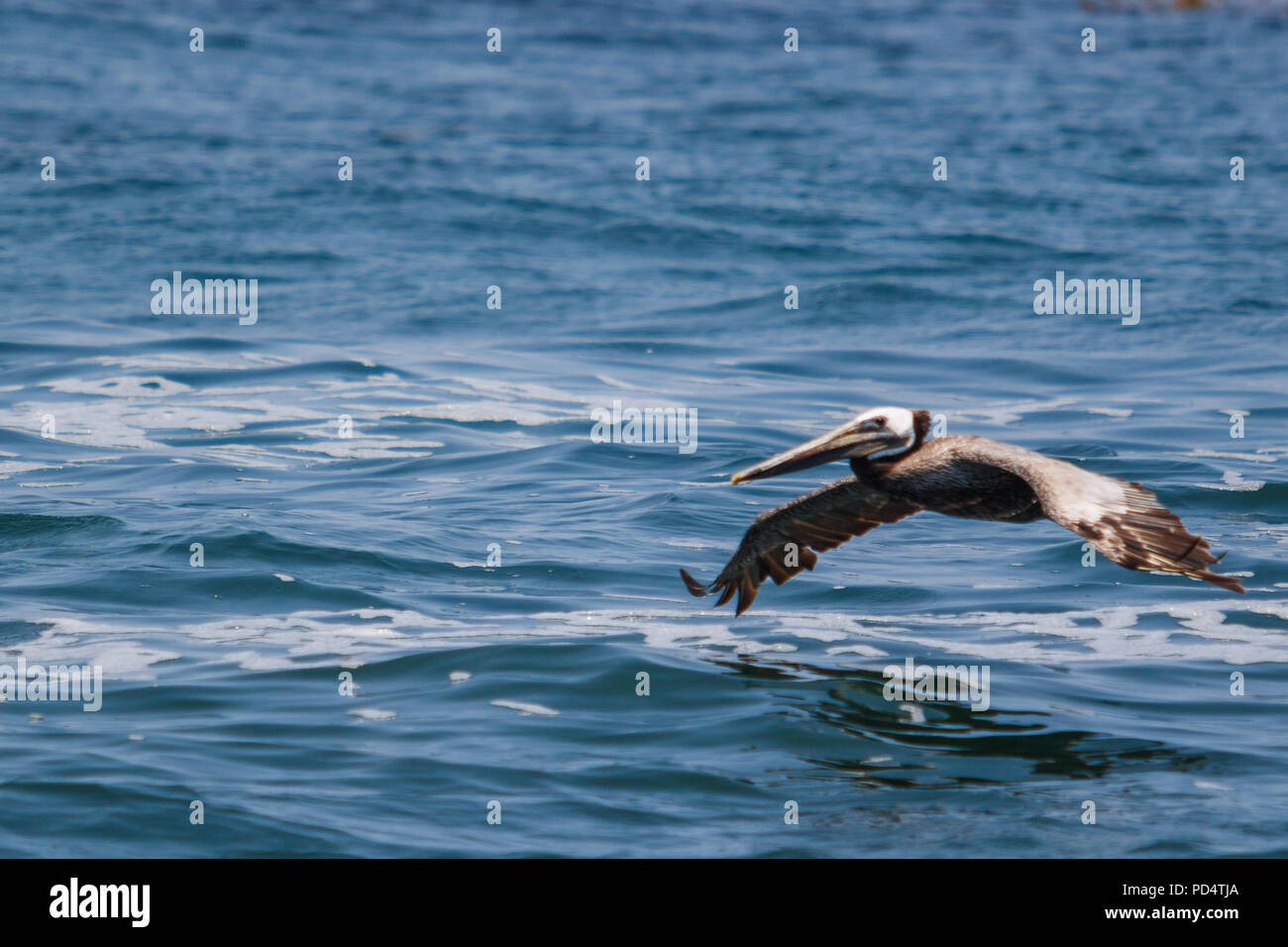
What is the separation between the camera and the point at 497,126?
3092 centimetres

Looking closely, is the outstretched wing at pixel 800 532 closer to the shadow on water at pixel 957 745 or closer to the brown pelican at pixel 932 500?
the brown pelican at pixel 932 500

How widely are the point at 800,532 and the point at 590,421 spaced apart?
23.5 feet

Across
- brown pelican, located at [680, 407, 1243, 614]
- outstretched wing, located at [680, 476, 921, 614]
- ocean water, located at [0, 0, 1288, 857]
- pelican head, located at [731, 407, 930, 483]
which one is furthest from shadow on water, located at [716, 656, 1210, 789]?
pelican head, located at [731, 407, 930, 483]

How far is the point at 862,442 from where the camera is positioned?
9.47m

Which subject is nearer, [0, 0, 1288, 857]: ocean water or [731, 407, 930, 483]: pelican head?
[0, 0, 1288, 857]: ocean water

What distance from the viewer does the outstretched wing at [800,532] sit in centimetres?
1005

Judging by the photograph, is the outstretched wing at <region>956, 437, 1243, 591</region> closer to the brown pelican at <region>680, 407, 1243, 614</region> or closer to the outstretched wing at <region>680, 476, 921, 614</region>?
the brown pelican at <region>680, 407, 1243, 614</region>

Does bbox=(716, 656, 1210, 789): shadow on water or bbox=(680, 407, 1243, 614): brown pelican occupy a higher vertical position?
bbox=(680, 407, 1243, 614): brown pelican

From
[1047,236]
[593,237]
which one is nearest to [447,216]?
[593,237]

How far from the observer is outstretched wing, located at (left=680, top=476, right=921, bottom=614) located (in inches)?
396

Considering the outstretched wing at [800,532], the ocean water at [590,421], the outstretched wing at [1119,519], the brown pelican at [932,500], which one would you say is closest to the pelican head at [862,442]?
the brown pelican at [932,500]

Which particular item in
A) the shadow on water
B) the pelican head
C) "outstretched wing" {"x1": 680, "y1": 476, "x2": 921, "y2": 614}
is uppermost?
the pelican head

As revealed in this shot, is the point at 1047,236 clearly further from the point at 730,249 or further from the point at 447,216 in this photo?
the point at 447,216

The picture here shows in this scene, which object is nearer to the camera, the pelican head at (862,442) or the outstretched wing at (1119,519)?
the outstretched wing at (1119,519)
